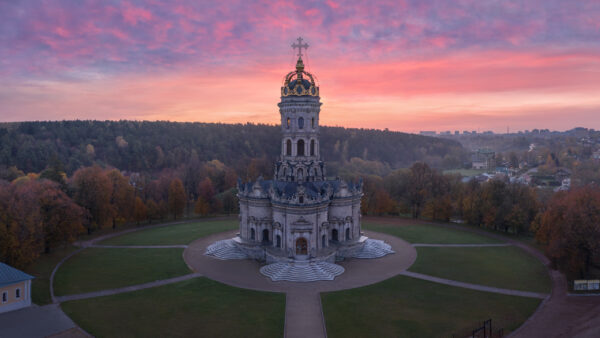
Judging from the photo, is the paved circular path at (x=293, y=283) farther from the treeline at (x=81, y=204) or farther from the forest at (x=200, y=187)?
the treeline at (x=81, y=204)

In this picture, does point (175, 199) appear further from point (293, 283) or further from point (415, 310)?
point (415, 310)

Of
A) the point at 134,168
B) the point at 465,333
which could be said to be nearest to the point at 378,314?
the point at 465,333

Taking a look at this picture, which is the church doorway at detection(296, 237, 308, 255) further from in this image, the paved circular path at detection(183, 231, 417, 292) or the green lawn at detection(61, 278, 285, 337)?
the green lawn at detection(61, 278, 285, 337)

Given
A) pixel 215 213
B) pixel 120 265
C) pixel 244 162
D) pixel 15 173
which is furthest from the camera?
pixel 244 162

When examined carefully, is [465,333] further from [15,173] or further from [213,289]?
[15,173]

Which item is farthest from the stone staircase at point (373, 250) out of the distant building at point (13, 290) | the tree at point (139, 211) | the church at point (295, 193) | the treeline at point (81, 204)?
the tree at point (139, 211)

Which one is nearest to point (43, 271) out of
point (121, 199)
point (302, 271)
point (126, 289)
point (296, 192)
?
point (126, 289)

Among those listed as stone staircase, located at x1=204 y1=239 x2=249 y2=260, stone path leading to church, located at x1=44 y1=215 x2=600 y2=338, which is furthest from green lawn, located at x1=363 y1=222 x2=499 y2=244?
stone staircase, located at x1=204 y1=239 x2=249 y2=260
